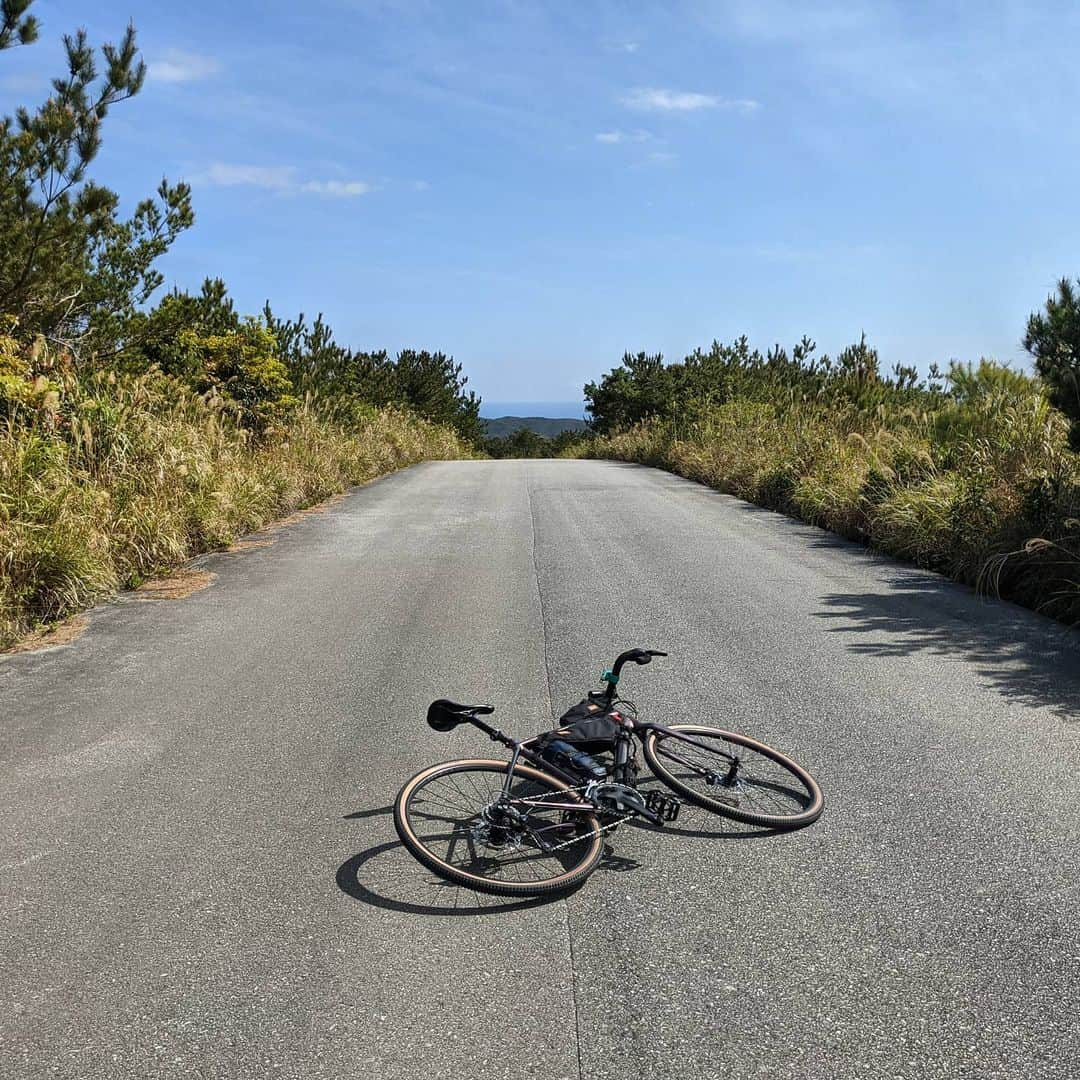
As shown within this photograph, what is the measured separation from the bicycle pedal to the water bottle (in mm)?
216

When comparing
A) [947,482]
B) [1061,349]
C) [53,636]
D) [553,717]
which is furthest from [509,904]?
[947,482]

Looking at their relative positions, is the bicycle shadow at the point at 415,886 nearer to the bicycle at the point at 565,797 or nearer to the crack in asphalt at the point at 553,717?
the bicycle at the point at 565,797

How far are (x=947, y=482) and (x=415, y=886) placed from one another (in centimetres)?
973

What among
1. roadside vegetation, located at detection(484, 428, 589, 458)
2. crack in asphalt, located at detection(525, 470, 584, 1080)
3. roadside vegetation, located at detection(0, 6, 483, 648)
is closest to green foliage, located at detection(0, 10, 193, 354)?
roadside vegetation, located at detection(0, 6, 483, 648)

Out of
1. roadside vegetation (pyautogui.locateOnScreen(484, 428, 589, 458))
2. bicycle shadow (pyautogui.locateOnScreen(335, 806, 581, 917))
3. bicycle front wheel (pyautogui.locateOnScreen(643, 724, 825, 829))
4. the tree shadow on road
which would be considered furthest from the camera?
roadside vegetation (pyautogui.locateOnScreen(484, 428, 589, 458))

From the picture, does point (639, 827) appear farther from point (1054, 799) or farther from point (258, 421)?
point (258, 421)

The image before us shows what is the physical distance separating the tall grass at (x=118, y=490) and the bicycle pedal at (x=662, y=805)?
5.15 meters

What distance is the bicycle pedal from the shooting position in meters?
3.96

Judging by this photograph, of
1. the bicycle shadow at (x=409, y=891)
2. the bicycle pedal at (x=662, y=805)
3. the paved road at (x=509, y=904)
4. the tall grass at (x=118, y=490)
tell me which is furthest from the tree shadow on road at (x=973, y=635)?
the tall grass at (x=118, y=490)

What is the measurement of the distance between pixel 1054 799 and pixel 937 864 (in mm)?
987

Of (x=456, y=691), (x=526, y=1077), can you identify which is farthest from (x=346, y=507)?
(x=526, y=1077)

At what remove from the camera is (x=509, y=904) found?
346 cm

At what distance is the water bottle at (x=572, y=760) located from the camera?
3.96m

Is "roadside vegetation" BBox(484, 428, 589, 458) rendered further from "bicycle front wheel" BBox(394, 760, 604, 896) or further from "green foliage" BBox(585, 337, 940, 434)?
"bicycle front wheel" BBox(394, 760, 604, 896)
